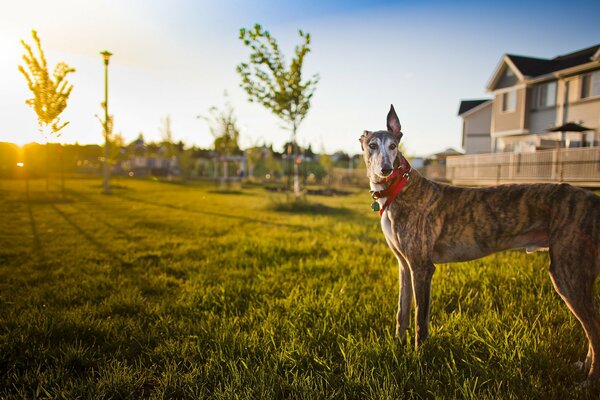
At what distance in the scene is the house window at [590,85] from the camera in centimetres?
1977

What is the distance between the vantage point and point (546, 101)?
2344 cm

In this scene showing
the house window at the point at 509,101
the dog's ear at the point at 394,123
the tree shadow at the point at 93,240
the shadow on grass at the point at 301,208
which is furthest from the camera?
the house window at the point at 509,101

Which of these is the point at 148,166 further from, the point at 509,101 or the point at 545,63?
the point at 545,63

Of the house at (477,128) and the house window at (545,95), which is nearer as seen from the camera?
the house window at (545,95)

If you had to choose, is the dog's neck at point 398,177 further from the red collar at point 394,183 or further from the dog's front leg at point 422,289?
the dog's front leg at point 422,289

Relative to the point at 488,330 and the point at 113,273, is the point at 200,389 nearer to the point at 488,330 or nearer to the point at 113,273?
the point at 488,330

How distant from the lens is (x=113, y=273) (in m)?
5.59

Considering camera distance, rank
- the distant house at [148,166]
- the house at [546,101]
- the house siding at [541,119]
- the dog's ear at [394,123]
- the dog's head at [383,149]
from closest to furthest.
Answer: the dog's head at [383,149], the dog's ear at [394,123], the house at [546,101], the house siding at [541,119], the distant house at [148,166]

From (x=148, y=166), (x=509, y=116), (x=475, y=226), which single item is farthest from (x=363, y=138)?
(x=148, y=166)

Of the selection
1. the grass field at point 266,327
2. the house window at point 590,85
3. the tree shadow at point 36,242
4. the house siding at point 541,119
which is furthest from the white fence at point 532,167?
the tree shadow at point 36,242

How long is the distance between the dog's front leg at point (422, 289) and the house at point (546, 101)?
2095 centimetres

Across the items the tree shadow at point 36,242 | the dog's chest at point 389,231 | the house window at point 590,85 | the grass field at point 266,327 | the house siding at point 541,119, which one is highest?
the house window at point 590,85

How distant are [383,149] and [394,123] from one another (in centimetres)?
46

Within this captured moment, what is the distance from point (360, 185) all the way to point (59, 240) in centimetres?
2690
